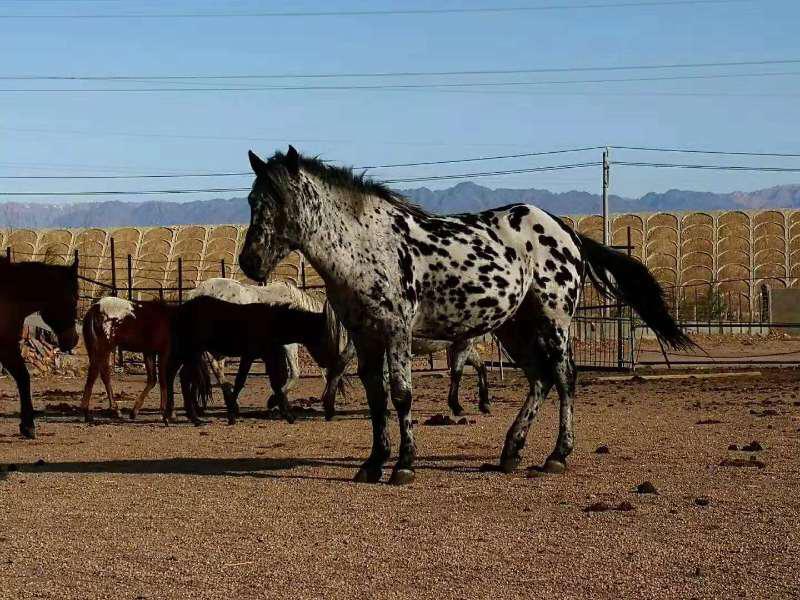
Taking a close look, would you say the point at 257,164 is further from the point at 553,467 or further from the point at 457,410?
the point at 457,410

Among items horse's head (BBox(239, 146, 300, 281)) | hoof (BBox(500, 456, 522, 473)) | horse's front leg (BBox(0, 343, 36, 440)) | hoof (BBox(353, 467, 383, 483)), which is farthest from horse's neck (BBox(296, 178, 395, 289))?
horse's front leg (BBox(0, 343, 36, 440))

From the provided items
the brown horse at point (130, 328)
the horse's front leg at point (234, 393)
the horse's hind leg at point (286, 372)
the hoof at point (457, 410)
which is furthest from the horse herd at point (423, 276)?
Result: the brown horse at point (130, 328)

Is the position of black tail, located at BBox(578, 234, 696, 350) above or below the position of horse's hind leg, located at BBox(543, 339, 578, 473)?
above

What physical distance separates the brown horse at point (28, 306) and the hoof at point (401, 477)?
558cm

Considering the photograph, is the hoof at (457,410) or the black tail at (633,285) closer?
the black tail at (633,285)

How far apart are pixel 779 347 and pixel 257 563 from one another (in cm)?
3066

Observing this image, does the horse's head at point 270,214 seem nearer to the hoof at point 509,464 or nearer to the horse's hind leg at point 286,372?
the hoof at point 509,464

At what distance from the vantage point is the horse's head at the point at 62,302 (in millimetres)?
13984

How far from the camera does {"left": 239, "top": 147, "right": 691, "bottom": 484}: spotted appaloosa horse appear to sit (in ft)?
31.7

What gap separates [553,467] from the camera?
9.91 m

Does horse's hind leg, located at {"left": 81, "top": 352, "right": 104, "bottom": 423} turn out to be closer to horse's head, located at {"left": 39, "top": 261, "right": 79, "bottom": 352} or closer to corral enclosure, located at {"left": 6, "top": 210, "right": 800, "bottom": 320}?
horse's head, located at {"left": 39, "top": 261, "right": 79, "bottom": 352}

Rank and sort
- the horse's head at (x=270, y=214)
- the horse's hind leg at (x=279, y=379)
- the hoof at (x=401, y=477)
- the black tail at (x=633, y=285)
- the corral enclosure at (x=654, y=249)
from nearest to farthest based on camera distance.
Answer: the hoof at (x=401, y=477) < the horse's head at (x=270, y=214) < the black tail at (x=633, y=285) < the horse's hind leg at (x=279, y=379) < the corral enclosure at (x=654, y=249)

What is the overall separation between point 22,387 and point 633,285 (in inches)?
258

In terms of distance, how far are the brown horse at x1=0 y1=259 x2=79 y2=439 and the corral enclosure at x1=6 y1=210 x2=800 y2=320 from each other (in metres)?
30.1
